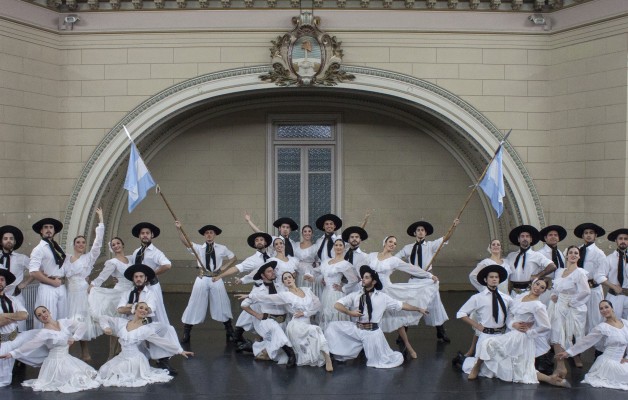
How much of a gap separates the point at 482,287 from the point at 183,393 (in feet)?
12.5

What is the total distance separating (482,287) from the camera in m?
9.59

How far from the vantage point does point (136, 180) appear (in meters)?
10.1

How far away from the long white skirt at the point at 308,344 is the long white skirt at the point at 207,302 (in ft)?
5.54

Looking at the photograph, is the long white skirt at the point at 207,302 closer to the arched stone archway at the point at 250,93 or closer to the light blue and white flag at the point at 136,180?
the light blue and white flag at the point at 136,180

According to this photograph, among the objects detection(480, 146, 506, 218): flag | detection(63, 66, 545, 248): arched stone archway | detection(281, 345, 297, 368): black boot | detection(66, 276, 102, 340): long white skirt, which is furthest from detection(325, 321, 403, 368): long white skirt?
detection(63, 66, 545, 248): arched stone archway

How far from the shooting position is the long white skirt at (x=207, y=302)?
10289 millimetres

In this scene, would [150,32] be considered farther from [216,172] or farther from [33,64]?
[216,172]

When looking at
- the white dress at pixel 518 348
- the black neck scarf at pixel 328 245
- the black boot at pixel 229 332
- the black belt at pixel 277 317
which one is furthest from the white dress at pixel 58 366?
the white dress at pixel 518 348

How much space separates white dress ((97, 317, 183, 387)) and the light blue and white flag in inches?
77.3

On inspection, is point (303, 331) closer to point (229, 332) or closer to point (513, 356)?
point (229, 332)

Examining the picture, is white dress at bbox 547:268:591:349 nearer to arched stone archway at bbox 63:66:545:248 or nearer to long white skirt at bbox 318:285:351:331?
long white skirt at bbox 318:285:351:331

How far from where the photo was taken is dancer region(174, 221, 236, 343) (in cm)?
1024

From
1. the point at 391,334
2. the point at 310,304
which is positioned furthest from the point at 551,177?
the point at 310,304

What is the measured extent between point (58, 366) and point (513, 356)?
15.1 ft
